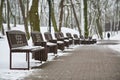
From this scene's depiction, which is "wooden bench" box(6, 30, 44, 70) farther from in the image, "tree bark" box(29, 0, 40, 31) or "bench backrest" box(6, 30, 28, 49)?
"tree bark" box(29, 0, 40, 31)

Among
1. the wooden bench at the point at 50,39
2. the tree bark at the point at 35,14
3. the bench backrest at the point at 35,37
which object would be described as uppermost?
the tree bark at the point at 35,14

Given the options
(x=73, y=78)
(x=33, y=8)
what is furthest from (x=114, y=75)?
(x=33, y=8)

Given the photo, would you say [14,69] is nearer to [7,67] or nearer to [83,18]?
[7,67]

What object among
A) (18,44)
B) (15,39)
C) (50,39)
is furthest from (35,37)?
(50,39)

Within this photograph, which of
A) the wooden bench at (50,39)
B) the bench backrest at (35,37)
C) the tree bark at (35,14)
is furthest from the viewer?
the tree bark at (35,14)

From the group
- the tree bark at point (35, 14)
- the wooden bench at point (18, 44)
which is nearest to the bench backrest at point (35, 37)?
the wooden bench at point (18, 44)

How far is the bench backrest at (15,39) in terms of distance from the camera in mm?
11014

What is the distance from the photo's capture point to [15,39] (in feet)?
38.6

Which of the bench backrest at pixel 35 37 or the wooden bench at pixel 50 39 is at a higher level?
the bench backrest at pixel 35 37

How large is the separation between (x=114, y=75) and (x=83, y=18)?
31.9m

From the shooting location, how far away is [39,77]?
9383 millimetres

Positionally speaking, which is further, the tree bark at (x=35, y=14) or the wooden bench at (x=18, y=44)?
the tree bark at (x=35, y=14)

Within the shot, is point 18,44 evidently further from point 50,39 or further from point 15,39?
point 50,39

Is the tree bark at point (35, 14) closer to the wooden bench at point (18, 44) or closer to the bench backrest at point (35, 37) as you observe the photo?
the bench backrest at point (35, 37)
